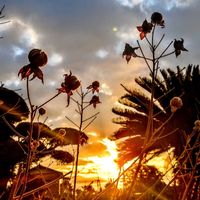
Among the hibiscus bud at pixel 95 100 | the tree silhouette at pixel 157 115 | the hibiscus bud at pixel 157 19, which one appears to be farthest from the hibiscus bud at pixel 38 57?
the tree silhouette at pixel 157 115

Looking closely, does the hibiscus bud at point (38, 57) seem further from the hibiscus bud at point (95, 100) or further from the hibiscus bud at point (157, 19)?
the hibiscus bud at point (95, 100)

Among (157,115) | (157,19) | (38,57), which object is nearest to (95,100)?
(157,19)

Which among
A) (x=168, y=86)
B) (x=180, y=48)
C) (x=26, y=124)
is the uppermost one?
(x=168, y=86)

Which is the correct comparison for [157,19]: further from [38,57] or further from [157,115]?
[157,115]

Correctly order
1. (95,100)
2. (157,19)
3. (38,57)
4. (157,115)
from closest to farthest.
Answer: (38,57)
(157,19)
(95,100)
(157,115)

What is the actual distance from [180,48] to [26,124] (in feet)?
59.9

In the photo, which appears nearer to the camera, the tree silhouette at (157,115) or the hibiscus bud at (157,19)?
the hibiscus bud at (157,19)

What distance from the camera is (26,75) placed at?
6.19ft

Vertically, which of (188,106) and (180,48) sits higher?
(188,106)

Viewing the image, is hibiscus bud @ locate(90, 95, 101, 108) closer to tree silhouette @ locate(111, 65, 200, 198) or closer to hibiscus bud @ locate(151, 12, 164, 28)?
hibiscus bud @ locate(151, 12, 164, 28)

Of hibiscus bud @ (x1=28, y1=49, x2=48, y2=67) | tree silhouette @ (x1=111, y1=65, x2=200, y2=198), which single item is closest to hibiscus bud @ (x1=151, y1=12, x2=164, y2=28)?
hibiscus bud @ (x1=28, y1=49, x2=48, y2=67)

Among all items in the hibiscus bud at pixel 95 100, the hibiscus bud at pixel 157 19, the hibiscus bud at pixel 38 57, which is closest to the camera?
the hibiscus bud at pixel 38 57

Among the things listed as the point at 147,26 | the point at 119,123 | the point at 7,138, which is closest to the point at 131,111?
the point at 119,123

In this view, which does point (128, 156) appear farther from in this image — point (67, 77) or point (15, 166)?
point (67, 77)
